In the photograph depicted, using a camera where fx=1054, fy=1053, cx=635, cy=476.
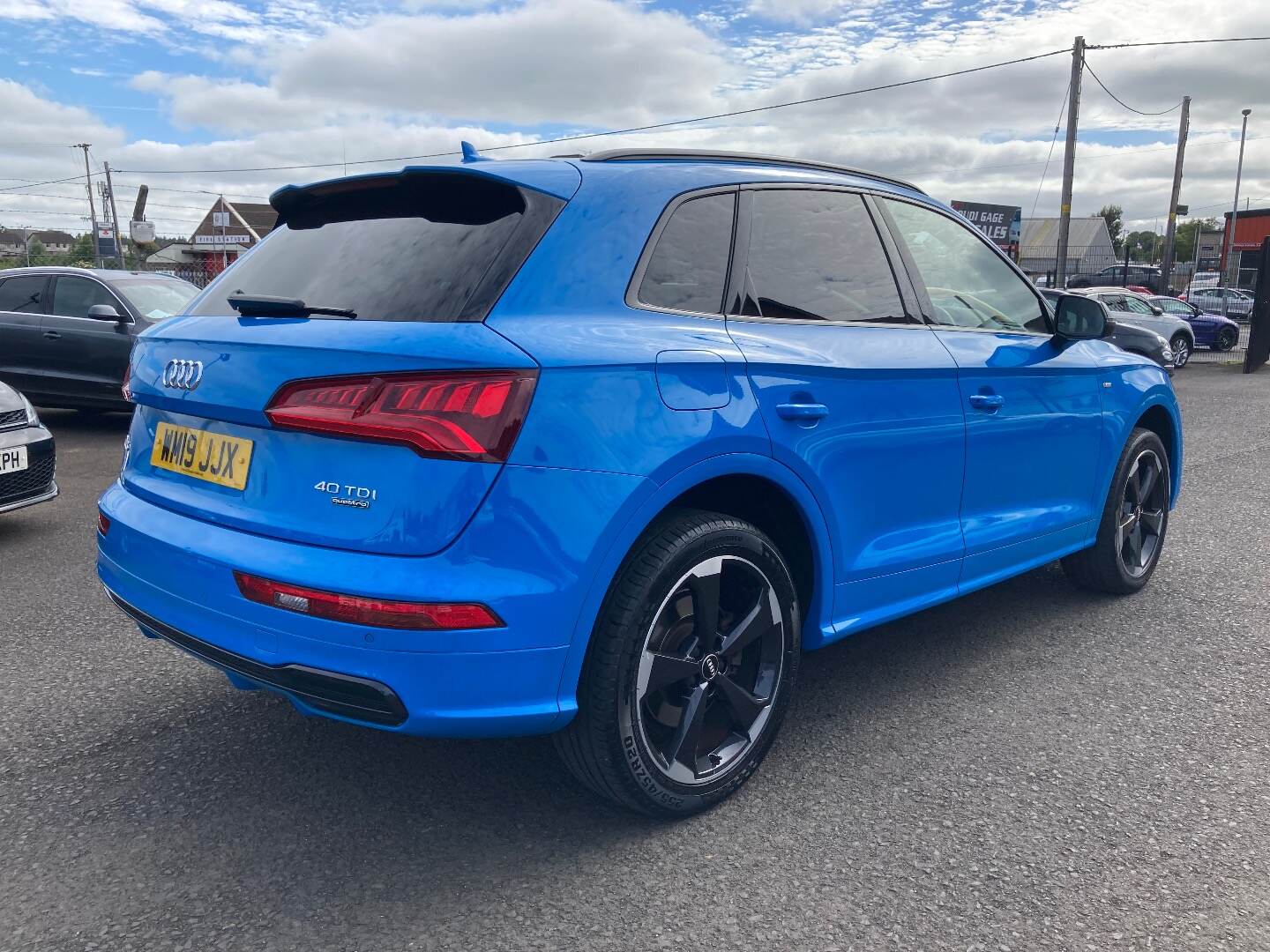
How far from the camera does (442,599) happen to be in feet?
7.02

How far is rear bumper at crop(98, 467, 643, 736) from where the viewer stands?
7.08ft

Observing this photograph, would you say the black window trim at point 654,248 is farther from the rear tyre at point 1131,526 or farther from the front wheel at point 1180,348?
the front wheel at point 1180,348

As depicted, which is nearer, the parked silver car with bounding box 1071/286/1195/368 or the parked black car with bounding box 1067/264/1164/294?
the parked silver car with bounding box 1071/286/1195/368

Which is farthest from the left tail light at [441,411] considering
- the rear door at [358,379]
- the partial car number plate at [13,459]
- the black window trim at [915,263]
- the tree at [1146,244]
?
the tree at [1146,244]

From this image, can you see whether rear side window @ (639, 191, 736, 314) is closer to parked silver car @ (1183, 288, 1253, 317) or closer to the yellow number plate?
the yellow number plate

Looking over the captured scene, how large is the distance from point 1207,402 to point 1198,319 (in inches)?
517

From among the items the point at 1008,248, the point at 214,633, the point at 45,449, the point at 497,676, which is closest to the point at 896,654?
the point at 497,676

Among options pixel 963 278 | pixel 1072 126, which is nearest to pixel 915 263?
pixel 963 278

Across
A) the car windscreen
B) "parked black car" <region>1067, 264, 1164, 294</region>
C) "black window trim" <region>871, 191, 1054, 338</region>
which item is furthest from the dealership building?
"black window trim" <region>871, 191, 1054, 338</region>

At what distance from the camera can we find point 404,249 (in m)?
2.55

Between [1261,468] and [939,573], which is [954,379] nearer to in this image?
[939,573]

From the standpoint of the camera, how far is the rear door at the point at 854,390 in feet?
9.21

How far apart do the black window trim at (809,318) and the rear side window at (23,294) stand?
924 centimetres

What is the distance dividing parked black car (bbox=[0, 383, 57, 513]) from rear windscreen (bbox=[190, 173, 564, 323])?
3304 mm
